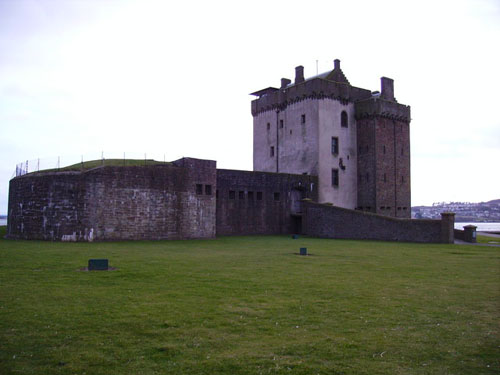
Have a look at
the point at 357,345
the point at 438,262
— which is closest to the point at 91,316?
the point at 357,345

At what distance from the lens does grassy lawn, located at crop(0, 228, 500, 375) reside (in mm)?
6898

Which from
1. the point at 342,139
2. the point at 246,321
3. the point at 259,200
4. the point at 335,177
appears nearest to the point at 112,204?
the point at 259,200

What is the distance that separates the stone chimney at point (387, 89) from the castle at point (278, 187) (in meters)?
0.11

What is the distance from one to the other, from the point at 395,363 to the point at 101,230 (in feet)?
86.8

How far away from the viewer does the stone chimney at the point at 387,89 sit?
4988 centimetres

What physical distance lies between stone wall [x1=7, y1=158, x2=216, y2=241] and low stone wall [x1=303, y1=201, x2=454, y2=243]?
10.4 metres

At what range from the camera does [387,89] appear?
5031 centimetres

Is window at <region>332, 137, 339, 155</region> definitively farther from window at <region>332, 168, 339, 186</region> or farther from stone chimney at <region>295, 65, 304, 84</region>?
stone chimney at <region>295, 65, 304, 84</region>

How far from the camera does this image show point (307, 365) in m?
6.82

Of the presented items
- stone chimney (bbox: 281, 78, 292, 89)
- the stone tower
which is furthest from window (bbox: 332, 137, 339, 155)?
stone chimney (bbox: 281, 78, 292, 89)

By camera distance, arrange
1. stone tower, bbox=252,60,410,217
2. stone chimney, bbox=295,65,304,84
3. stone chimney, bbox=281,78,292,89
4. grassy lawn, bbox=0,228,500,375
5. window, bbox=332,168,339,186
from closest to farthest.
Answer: grassy lawn, bbox=0,228,500,375 < stone tower, bbox=252,60,410,217 < window, bbox=332,168,339,186 < stone chimney, bbox=295,65,304,84 < stone chimney, bbox=281,78,292,89

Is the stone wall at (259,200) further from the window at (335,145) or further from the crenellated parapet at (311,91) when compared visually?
the crenellated parapet at (311,91)

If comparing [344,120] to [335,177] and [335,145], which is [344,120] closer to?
[335,145]

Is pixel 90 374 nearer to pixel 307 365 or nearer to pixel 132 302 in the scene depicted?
pixel 307 365
